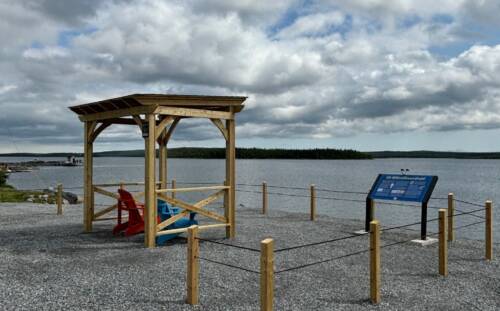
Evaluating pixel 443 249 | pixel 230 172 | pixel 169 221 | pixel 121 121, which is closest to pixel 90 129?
pixel 121 121

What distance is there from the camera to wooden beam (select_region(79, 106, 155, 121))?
375 inches

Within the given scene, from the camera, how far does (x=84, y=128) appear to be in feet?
38.6

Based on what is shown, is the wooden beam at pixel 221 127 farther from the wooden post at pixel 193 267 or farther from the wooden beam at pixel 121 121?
the wooden post at pixel 193 267

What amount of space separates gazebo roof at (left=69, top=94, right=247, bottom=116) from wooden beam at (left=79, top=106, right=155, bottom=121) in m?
0.04

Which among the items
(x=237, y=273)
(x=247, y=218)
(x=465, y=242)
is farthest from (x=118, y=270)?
(x=465, y=242)

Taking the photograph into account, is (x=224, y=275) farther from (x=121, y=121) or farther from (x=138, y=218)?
(x=121, y=121)

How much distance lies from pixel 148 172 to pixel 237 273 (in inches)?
128

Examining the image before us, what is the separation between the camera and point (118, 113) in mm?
10391

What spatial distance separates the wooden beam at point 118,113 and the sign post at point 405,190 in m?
6.06

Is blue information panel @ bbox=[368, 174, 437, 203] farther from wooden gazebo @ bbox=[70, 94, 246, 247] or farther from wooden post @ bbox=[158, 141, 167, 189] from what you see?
wooden post @ bbox=[158, 141, 167, 189]

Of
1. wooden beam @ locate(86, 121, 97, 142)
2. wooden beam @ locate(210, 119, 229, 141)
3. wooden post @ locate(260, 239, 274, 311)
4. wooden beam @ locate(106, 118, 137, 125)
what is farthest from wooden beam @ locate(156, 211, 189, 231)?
wooden post @ locate(260, 239, 274, 311)

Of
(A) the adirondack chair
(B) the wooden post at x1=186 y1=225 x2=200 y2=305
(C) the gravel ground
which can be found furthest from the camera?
(A) the adirondack chair

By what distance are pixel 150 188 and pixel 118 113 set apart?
7.01ft

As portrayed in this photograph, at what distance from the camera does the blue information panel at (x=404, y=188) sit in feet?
35.0
